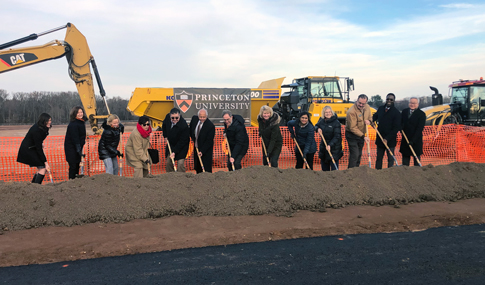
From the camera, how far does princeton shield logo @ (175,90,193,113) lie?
40.0 ft

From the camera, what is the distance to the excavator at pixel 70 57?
9.87 meters

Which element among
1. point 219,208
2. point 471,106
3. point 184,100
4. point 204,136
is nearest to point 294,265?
point 219,208

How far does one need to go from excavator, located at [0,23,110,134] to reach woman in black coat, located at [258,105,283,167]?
526 centimetres

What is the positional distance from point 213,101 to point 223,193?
22.7 ft

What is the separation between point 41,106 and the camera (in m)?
50.3

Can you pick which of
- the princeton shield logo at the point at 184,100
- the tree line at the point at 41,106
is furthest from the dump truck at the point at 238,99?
the tree line at the point at 41,106

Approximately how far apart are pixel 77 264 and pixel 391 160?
6984mm

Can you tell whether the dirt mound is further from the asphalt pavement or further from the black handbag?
the asphalt pavement

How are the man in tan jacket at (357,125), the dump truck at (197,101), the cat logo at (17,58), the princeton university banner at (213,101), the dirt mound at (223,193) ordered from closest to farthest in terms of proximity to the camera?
1. the dirt mound at (223,193)
2. the man in tan jacket at (357,125)
3. the cat logo at (17,58)
4. the dump truck at (197,101)
5. the princeton university banner at (213,101)

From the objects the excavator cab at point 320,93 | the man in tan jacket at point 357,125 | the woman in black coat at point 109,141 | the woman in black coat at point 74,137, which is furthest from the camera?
the excavator cab at point 320,93

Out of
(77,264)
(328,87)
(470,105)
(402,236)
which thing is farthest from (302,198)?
(470,105)

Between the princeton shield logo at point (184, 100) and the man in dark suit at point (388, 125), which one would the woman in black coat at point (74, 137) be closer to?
the princeton shield logo at point (184, 100)

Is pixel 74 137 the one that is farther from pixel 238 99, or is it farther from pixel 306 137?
pixel 238 99

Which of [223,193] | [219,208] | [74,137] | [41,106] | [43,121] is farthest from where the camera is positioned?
[41,106]
